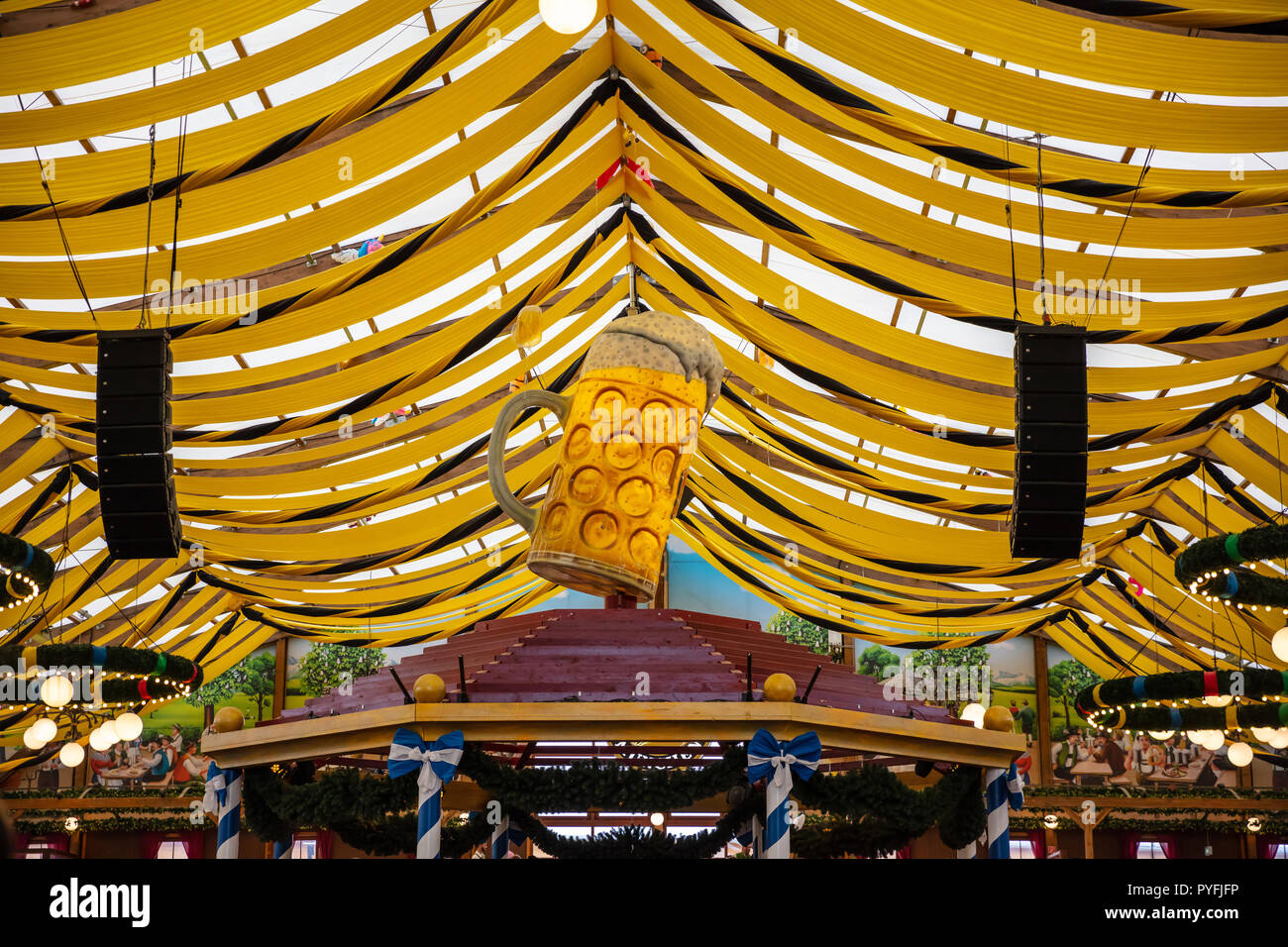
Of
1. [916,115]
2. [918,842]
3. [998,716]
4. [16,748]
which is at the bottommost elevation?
[918,842]

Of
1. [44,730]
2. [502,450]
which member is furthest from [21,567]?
[44,730]

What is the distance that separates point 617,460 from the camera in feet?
15.5

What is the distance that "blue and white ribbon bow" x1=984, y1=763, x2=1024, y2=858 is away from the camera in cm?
577

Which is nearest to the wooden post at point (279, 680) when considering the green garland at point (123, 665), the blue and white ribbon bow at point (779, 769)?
the green garland at point (123, 665)

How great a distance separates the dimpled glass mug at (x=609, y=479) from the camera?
4652 mm

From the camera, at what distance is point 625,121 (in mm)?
6832

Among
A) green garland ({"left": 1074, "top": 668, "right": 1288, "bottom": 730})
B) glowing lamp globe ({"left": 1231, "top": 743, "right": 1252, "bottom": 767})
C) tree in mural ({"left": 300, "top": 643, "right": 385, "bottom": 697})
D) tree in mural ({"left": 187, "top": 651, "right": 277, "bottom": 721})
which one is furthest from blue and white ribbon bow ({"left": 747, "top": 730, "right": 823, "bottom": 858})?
tree in mural ({"left": 187, "top": 651, "right": 277, "bottom": 721})

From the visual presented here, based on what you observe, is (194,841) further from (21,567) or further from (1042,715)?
(1042,715)

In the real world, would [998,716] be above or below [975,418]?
below

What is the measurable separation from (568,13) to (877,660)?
16138 millimetres

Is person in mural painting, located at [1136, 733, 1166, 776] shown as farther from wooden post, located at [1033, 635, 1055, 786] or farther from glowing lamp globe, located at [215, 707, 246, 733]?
glowing lamp globe, located at [215, 707, 246, 733]

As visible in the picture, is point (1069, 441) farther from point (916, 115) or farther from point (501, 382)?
point (501, 382)
